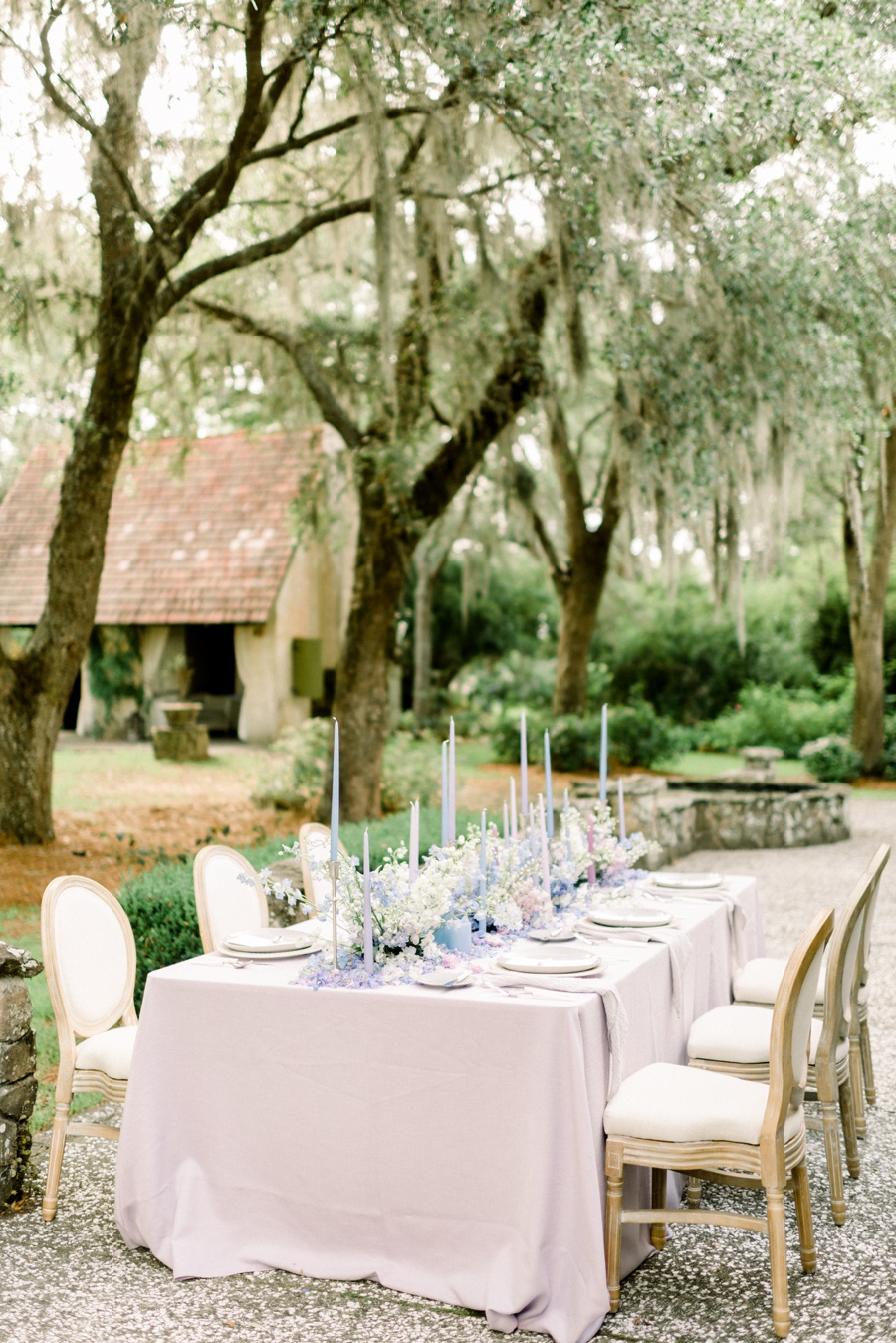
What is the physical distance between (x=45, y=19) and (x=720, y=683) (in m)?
18.7

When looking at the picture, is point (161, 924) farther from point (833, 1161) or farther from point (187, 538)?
point (187, 538)

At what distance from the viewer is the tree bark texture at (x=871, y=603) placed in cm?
1656

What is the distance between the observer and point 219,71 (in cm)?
794

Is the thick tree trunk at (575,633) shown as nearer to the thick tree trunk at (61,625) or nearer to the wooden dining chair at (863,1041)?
the thick tree trunk at (61,625)

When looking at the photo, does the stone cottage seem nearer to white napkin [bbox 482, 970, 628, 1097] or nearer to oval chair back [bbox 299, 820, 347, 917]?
Answer: oval chair back [bbox 299, 820, 347, 917]

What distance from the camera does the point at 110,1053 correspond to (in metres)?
3.90

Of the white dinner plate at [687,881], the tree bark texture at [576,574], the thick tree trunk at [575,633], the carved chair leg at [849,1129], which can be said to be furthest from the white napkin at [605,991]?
the thick tree trunk at [575,633]

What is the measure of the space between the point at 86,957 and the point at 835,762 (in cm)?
1502

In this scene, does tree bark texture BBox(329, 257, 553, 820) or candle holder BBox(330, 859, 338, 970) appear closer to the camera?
candle holder BBox(330, 859, 338, 970)

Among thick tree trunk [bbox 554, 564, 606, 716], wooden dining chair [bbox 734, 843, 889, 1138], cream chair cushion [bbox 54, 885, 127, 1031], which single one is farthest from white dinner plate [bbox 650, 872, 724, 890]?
thick tree trunk [bbox 554, 564, 606, 716]

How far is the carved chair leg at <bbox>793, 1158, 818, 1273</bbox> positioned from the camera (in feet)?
11.3

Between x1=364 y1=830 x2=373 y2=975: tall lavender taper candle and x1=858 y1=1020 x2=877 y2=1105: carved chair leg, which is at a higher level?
x1=364 y1=830 x2=373 y2=975: tall lavender taper candle

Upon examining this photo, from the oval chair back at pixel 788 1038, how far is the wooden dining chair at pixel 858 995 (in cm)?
84

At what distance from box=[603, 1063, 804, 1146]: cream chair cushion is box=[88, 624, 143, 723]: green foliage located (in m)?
17.6
